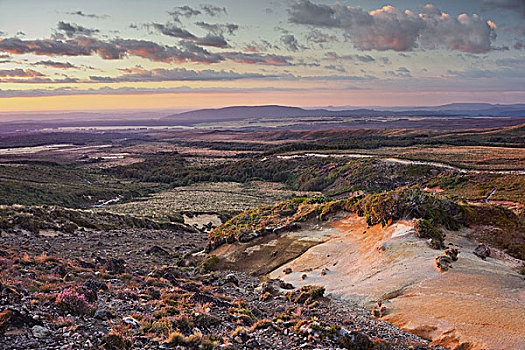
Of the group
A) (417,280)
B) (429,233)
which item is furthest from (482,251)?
(417,280)

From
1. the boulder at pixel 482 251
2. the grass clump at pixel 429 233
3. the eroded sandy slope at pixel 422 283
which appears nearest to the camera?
the eroded sandy slope at pixel 422 283

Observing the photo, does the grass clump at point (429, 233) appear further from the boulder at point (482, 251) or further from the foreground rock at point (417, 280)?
the boulder at point (482, 251)

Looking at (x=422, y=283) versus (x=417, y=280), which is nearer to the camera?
(x=422, y=283)

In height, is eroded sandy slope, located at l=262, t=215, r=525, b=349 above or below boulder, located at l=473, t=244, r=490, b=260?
below

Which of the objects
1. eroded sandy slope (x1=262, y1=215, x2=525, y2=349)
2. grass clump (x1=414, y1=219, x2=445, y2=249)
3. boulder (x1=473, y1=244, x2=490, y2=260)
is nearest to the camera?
eroded sandy slope (x1=262, y1=215, x2=525, y2=349)

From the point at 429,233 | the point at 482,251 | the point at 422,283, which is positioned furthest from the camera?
the point at 429,233

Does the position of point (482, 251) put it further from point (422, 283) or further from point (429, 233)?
point (422, 283)

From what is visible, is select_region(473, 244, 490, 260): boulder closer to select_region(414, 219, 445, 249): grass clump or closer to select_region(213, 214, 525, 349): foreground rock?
select_region(213, 214, 525, 349): foreground rock

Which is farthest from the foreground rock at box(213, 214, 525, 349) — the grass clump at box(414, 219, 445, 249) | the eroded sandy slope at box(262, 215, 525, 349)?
the grass clump at box(414, 219, 445, 249)

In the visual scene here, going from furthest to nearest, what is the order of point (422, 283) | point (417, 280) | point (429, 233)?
point (429, 233), point (417, 280), point (422, 283)

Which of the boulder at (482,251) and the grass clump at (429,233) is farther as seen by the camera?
the grass clump at (429,233)

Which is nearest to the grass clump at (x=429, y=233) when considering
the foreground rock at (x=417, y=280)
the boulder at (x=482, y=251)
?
the foreground rock at (x=417, y=280)

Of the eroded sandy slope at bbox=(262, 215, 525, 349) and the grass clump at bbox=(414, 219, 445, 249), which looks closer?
the eroded sandy slope at bbox=(262, 215, 525, 349)

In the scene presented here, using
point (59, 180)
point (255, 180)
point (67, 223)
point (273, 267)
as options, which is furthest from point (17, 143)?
point (273, 267)
